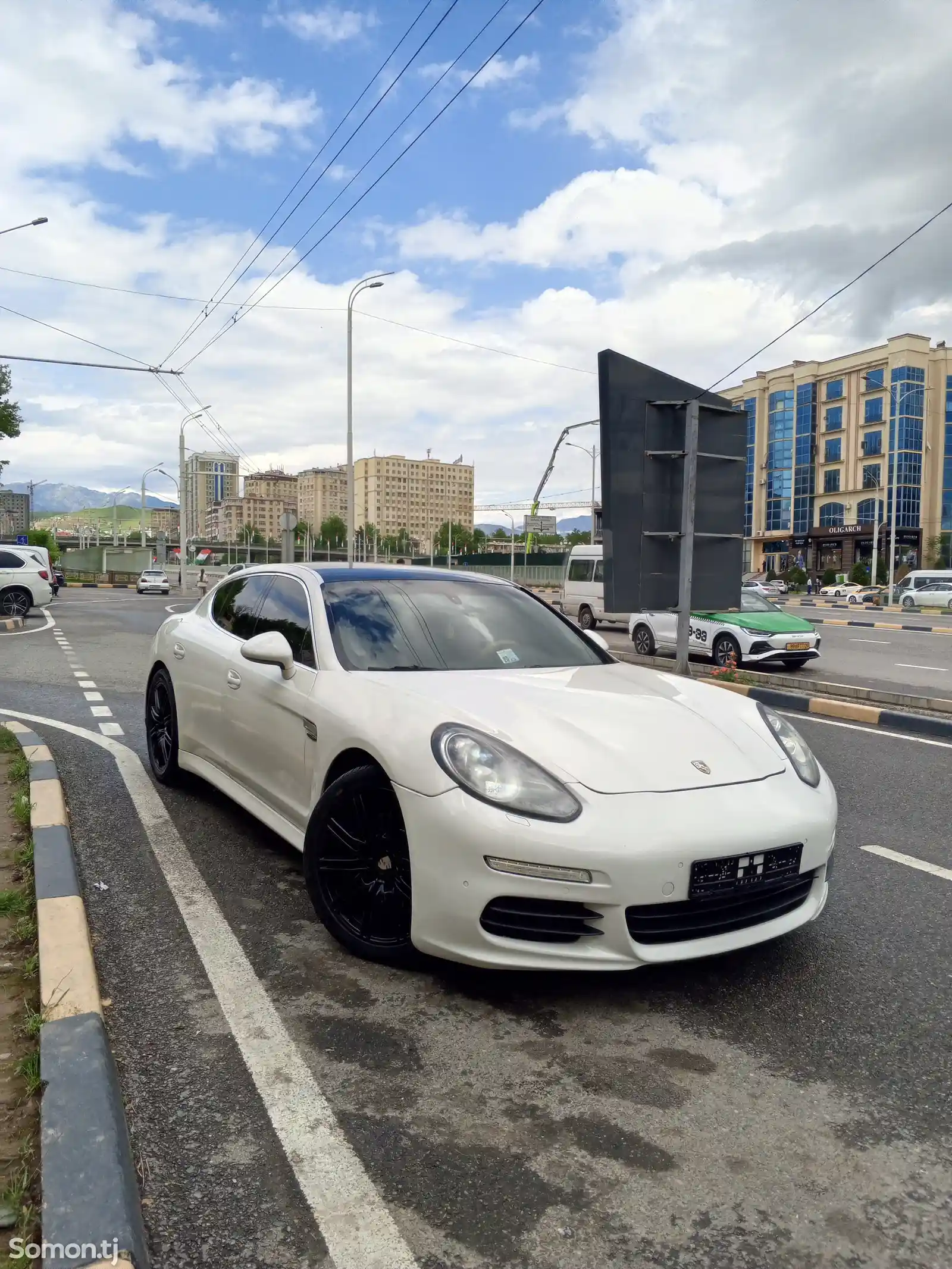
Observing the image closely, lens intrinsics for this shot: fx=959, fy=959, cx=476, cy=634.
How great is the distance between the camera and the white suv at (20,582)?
2175 centimetres

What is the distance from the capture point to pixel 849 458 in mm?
79062

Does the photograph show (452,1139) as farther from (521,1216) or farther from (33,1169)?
(33,1169)

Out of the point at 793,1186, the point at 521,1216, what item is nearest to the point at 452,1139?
the point at 521,1216

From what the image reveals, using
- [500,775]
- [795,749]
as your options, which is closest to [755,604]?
[795,749]

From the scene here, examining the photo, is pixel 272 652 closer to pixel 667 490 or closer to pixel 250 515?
pixel 667 490

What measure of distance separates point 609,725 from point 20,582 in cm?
2155

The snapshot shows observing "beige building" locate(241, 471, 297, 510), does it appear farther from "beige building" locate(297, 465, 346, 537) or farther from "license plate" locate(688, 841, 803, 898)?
"license plate" locate(688, 841, 803, 898)

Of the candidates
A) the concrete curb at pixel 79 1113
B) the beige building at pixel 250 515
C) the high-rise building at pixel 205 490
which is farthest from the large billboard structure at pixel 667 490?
the beige building at pixel 250 515

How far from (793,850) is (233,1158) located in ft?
5.83

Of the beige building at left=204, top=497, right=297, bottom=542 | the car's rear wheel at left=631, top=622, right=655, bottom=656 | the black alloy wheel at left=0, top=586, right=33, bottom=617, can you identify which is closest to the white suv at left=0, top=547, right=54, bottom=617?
the black alloy wheel at left=0, top=586, right=33, bottom=617

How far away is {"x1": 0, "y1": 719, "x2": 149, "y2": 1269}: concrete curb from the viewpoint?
5.80ft

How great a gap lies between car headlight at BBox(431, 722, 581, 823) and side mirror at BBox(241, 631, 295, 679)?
1075 mm

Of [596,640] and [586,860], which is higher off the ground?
[596,640]

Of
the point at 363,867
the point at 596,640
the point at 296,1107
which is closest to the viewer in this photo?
the point at 296,1107
